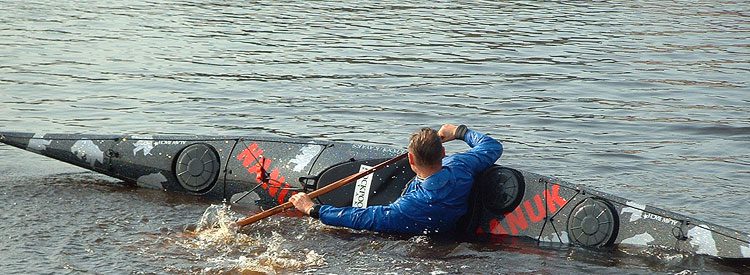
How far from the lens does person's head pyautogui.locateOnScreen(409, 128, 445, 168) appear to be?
28.8 ft

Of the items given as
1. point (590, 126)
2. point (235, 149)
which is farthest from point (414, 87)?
point (235, 149)

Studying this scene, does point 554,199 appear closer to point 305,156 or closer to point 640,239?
point 640,239

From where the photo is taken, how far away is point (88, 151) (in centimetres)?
1080

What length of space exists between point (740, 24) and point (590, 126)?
1068cm

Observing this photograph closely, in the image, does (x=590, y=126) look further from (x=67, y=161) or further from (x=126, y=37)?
(x=126, y=37)

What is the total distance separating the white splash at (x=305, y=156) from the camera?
10.1 m

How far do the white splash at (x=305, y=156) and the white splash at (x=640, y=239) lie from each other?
8.94ft

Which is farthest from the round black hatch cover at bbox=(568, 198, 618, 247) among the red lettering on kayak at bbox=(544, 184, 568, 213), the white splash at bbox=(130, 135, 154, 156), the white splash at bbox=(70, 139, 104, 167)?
the white splash at bbox=(70, 139, 104, 167)

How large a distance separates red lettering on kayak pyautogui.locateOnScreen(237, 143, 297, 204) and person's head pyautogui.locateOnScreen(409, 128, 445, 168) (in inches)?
61.7

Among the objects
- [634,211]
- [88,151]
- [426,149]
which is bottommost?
[634,211]

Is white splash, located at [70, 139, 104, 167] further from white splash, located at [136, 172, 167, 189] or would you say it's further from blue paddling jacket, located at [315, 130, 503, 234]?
blue paddling jacket, located at [315, 130, 503, 234]

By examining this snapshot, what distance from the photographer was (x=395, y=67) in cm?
1808

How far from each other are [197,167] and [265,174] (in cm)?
72

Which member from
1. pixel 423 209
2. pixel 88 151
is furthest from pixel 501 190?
pixel 88 151
